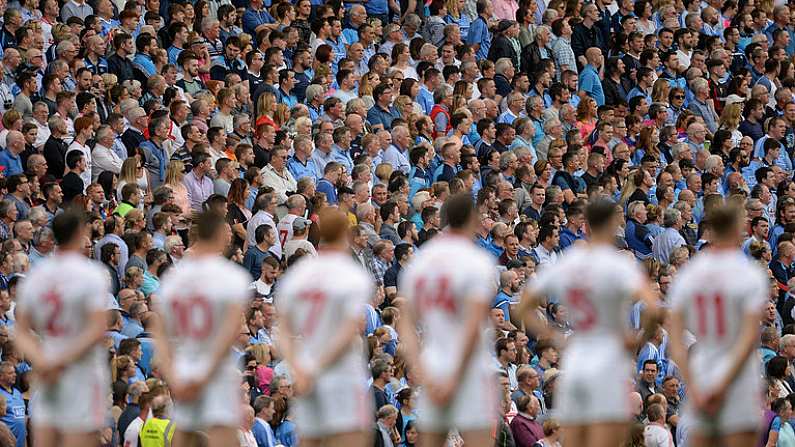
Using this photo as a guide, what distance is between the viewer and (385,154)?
1916 cm

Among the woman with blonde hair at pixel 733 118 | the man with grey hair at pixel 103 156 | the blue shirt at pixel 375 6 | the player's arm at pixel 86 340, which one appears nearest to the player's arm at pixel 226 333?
the player's arm at pixel 86 340

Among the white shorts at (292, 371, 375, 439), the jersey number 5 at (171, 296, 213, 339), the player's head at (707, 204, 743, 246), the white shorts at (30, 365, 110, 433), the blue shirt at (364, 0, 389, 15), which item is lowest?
the blue shirt at (364, 0, 389, 15)

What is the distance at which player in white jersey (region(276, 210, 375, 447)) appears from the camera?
10102 millimetres

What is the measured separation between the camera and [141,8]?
66.7ft

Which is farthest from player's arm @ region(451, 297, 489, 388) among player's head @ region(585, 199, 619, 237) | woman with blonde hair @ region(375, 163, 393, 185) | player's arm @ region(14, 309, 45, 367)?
woman with blonde hair @ region(375, 163, 393, 185)

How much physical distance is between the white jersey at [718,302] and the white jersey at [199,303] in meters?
2.55

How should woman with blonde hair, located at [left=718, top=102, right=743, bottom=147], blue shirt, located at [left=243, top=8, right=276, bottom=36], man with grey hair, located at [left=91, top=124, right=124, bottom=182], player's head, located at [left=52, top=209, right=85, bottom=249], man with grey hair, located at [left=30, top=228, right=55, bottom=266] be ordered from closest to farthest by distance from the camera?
player's head, located at [left=52, top=209, right=85, bottom=249] → man with grey hair, located at [left=30, top=228, right=55, bottom=266] → man with grey hair, located at [left=91, top=124, right=124, bottom=182] → blue shirt, located at [left=243, top=8, right=276, bottom=36] → woman with blonde hair, located at [left=718, top=102, right=743, bottom=147]

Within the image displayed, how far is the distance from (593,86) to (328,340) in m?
13.2

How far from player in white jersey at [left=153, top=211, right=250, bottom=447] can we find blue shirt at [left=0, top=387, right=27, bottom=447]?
3.57 meters

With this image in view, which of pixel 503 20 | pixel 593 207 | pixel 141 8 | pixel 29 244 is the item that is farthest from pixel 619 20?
pixel 593 207

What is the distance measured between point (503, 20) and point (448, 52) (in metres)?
1.46

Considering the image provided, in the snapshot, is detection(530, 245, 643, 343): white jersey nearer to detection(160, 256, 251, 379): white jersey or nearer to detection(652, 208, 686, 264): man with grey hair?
detection(160, 256, 251, 379): white jersey

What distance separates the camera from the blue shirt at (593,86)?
2272 centimetres

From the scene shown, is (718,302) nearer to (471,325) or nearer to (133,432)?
(471,325)
